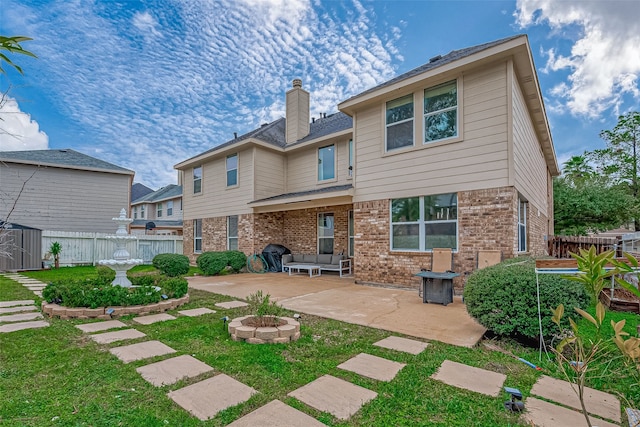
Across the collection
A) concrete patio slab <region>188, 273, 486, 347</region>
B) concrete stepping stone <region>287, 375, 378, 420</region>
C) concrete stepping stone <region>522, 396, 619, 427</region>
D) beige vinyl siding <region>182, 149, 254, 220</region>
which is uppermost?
beige vinyl siding <region>182, 149, 254, 220</region>

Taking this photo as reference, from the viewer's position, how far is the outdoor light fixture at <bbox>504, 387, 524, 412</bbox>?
2359 millimetres

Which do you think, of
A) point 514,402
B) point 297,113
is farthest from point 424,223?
point 297,113

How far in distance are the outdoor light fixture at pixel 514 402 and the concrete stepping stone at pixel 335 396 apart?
3.31ft

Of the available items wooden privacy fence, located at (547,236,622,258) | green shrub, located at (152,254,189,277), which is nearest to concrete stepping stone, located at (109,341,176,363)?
green shrub, located at (152,254,189,277)

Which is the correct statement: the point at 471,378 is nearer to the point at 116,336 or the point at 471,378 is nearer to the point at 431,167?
the point at 116,336

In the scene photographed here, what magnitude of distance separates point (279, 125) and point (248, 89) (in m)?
2.53

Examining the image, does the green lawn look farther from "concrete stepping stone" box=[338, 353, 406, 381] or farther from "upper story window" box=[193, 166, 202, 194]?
"upper story window" box=[193, 166, 202, 194]

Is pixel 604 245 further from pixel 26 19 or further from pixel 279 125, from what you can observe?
pixel 26 19

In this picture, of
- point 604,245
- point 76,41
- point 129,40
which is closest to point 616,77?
point 604,245

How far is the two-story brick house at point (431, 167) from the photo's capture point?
6.65 meters

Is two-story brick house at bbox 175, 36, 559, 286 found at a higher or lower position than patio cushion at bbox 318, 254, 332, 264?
higher

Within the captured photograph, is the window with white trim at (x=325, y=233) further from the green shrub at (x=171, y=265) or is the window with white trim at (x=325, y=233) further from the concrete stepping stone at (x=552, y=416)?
the concrete stepping stone at (x=552, y=416)

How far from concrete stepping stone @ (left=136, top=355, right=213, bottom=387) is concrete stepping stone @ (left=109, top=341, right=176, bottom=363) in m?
0.28

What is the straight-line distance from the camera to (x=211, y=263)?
10852mm
